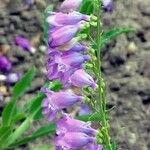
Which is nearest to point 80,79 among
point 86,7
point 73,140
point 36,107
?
point 73,140

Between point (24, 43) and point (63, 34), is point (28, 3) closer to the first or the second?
point (24, 43)

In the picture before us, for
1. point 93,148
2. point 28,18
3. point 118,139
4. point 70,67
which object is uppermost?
point 70,67

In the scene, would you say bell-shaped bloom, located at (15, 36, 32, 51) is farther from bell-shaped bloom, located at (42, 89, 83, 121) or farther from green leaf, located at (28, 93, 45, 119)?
bell-shaped bloom, located at (42, 89, 83, 121)

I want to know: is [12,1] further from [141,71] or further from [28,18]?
[141,71]

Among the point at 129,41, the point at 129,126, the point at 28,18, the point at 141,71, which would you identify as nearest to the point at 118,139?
the point at 129,126

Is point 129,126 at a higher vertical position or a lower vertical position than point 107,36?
lower

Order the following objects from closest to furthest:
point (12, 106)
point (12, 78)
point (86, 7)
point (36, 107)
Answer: point (86, 7)
point (36, 107)
point (12, 106)
point (12, 78)

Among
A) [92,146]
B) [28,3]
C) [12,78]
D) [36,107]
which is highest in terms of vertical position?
[92,146]

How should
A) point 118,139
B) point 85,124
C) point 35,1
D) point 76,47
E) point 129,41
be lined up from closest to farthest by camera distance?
point 76,47 < point 85,124 < point 118,139 < point 129,41 < point 35,1
